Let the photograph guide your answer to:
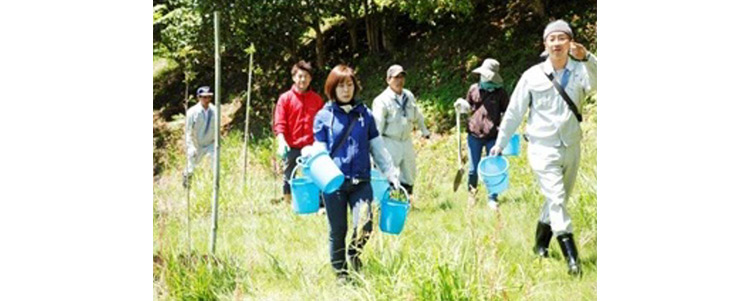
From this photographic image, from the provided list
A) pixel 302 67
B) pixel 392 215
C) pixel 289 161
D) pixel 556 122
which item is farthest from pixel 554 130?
pixel 289 161

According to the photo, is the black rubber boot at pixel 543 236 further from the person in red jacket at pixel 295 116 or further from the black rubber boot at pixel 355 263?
the person in red jacket at pixel 295 116

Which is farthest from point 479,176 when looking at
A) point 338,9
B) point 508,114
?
point 338,9

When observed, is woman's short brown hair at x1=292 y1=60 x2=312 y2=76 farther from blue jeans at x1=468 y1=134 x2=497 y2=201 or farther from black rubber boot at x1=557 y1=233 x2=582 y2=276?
black rubber boot at x1=557 y1=233 x2=582 y2=276

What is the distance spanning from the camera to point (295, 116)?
155 inches

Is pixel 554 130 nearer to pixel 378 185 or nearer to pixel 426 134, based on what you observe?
pixel 378 185

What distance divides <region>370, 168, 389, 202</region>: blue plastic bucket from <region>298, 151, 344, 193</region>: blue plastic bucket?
24cm

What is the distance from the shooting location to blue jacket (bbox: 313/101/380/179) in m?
3.04

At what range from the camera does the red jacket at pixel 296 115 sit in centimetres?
386

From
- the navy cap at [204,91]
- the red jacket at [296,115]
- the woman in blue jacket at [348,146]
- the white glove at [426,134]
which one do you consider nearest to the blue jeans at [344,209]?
the woman in blue jacket at [348,146]

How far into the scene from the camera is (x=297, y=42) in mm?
3855

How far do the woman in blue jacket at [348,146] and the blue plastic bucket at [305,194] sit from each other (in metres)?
0.10

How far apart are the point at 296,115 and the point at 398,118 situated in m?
0.55

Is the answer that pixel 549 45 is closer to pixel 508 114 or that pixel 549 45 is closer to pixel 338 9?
pixel 508 114
